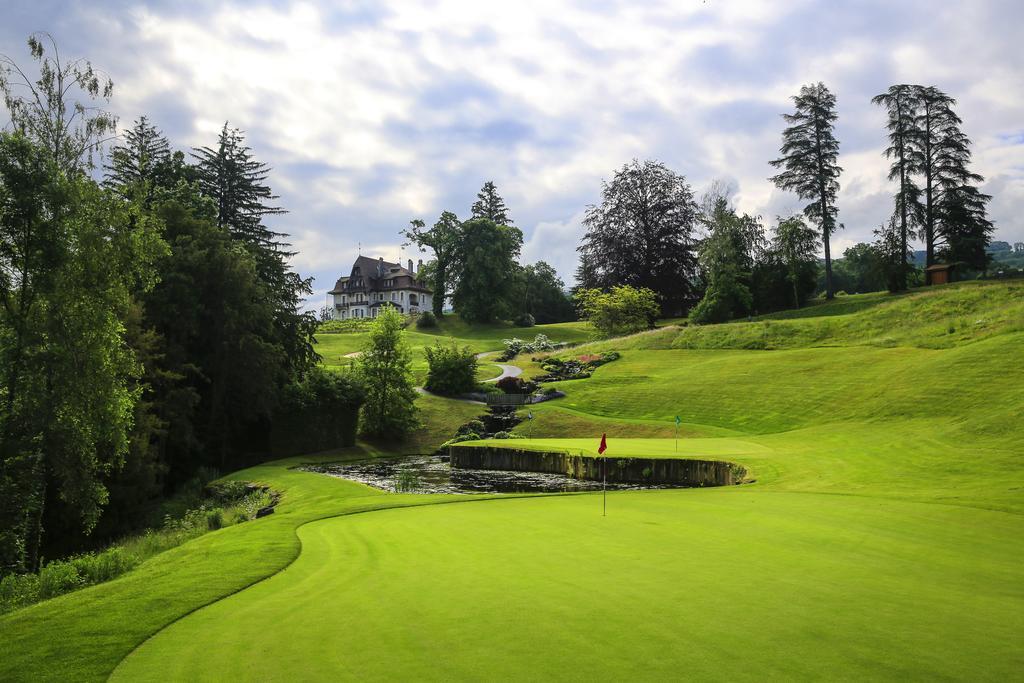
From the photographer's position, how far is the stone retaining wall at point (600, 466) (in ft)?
73.0

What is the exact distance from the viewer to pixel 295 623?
620 cm

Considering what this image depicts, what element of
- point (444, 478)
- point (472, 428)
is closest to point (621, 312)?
point (472, 428)

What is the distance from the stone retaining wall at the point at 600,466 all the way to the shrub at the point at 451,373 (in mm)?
14057

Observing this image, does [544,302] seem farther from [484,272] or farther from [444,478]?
[444,478]

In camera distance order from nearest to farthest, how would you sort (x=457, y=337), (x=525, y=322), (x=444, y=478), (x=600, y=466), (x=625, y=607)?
(x=625, y=607)
(x=600, y=466)
(x=444, y=478)
(x=457, y=337)
(x=525, y=322)

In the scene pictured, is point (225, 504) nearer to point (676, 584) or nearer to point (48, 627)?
point (48, 627)

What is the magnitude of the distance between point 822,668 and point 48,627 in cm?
748

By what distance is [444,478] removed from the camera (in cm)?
2692

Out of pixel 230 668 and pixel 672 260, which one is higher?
pixel 672 260

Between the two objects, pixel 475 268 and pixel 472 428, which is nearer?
pixel 472 428

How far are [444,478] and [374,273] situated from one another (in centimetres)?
10254

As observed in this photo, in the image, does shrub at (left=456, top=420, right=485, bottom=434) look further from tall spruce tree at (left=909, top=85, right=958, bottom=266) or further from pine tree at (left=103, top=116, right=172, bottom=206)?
tall spruce tree at (left=909, top=85, right=958, bottom=266)

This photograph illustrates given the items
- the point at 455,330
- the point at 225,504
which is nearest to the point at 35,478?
the point at 225,504

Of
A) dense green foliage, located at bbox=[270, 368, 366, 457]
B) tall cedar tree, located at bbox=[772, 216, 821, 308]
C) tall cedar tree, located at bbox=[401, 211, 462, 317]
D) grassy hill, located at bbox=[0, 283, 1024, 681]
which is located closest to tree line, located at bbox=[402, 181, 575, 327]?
tall cedar tree, located at bbox=[401, 211, 462, 317]
